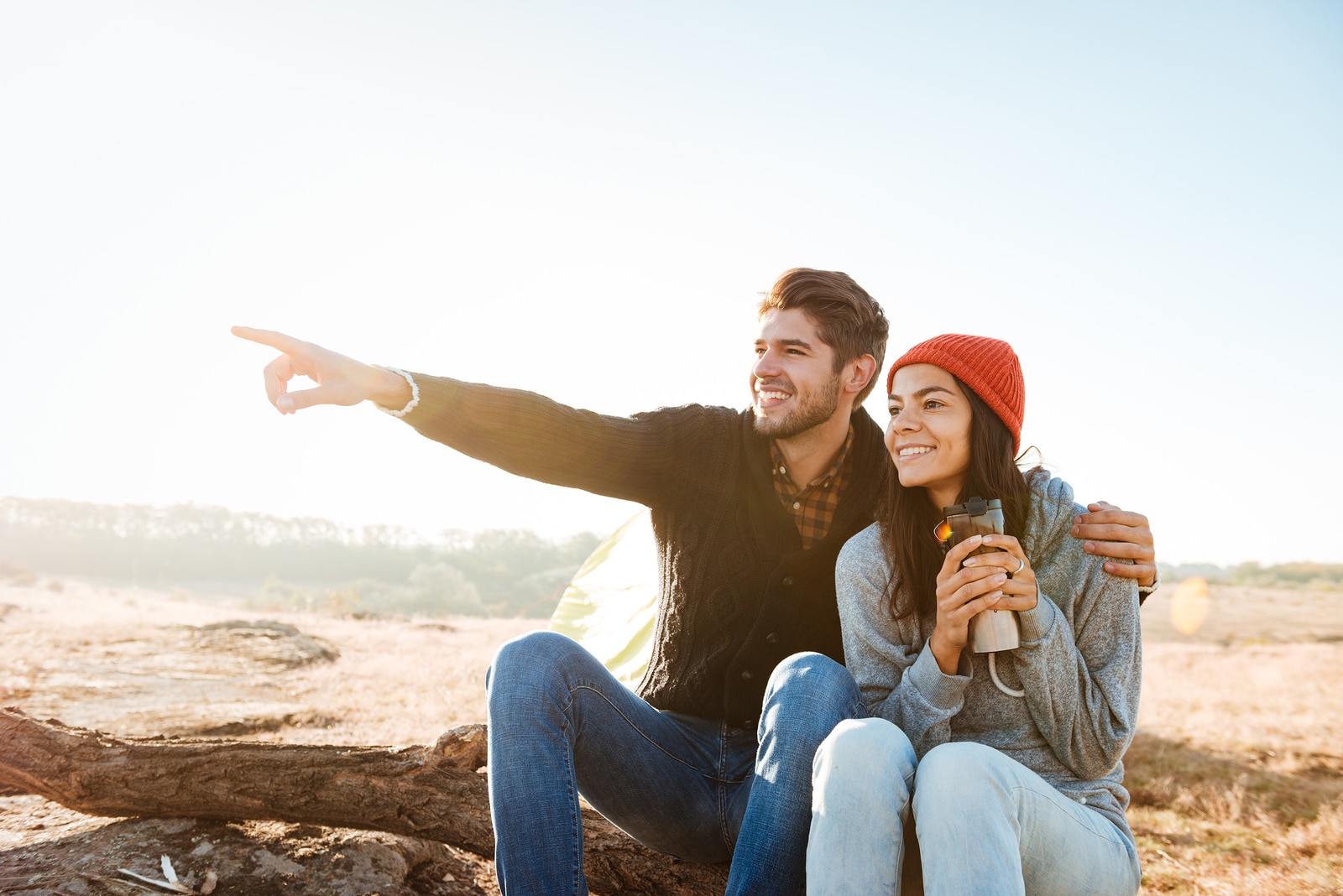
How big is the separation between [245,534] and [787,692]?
23.6 m

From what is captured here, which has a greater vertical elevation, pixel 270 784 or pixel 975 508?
pixel 975 508

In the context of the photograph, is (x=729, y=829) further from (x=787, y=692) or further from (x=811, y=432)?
(x=811, y=432)

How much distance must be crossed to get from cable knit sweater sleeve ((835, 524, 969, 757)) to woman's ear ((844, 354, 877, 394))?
0.81 metres

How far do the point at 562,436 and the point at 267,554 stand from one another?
2239 cm

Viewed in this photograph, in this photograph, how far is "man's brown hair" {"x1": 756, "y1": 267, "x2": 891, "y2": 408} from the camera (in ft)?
9.55

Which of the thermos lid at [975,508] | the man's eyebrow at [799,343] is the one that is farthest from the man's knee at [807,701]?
the man's eyebrow at [799,343]

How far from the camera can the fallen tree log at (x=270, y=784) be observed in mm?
2631

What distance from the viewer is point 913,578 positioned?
2076 mm

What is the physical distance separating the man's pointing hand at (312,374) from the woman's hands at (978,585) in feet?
5.29

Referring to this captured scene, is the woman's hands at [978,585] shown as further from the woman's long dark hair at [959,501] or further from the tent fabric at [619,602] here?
the tent fabric at [619,602]

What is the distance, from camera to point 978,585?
175 centimetres

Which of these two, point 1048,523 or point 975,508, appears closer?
point 975,508

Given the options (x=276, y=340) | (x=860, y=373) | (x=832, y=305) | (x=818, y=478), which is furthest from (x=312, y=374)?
(x=860, y=373)

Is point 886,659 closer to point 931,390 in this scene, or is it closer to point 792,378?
point 931,390
